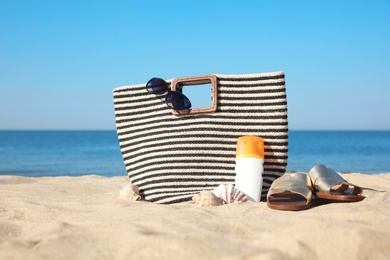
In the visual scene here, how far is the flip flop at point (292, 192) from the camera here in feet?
8.96

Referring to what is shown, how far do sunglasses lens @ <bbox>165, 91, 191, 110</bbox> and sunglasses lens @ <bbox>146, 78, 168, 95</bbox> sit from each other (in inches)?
2.9

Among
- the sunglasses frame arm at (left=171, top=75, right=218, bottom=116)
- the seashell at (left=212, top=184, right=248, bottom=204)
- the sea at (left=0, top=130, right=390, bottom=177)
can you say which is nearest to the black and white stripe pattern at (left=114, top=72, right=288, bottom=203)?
the sunglasses frame arm at (left=171, top=75, right=218, bottom=116)

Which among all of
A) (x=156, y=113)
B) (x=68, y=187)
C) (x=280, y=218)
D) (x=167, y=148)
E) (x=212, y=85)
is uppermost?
(x=212, y=85)

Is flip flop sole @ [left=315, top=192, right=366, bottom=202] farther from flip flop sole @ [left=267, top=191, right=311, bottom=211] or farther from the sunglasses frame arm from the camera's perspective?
the sunglasses frame arm

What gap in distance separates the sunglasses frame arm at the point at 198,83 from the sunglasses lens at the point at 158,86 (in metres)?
0.07

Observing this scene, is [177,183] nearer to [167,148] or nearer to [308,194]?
[167,148]

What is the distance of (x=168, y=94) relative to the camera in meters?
3.73

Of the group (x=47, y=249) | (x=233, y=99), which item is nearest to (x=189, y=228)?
(x=47, y=249)

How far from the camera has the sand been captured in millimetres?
1916

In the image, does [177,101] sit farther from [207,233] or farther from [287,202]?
[207,233]

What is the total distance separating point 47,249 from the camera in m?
2.00

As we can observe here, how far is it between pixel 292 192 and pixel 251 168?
0.56 metres

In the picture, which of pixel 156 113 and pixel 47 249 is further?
pixel 156 113

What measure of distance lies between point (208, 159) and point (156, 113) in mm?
603
